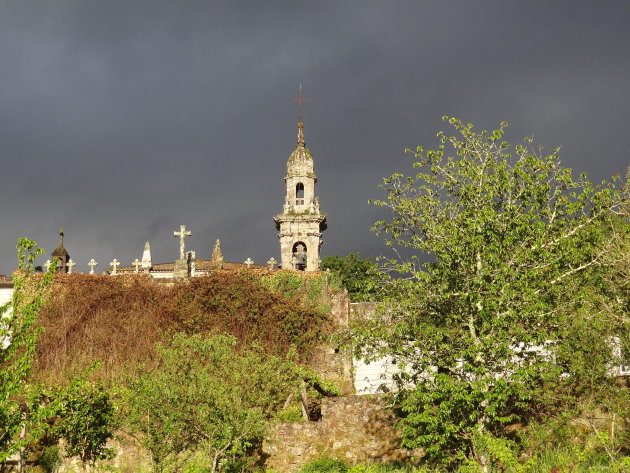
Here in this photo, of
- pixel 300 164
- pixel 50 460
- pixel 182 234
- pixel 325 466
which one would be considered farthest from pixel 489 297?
pixel 300 164

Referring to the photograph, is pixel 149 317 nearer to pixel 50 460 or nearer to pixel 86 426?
pixel 50 460

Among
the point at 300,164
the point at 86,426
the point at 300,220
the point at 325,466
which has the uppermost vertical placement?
the point at 300,164

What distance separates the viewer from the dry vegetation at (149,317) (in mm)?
30016

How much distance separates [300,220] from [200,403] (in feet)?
116

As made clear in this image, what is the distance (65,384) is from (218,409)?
1195cm

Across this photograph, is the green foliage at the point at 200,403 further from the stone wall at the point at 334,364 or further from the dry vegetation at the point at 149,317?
the dry vegetation at the point at 149,317

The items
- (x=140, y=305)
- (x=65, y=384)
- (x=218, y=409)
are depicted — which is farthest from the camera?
(x=140, y=305)

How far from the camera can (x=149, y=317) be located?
3247 cm

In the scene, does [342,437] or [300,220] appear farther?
[300,220]

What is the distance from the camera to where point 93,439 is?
22.0m

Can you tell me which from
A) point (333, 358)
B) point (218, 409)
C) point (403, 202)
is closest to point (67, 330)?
point (333, 358)

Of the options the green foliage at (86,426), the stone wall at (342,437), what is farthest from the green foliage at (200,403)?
the green foliage at (86,426)

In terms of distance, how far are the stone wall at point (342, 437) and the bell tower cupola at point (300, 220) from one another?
1138 inches

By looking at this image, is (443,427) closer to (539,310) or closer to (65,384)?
(539,310)
